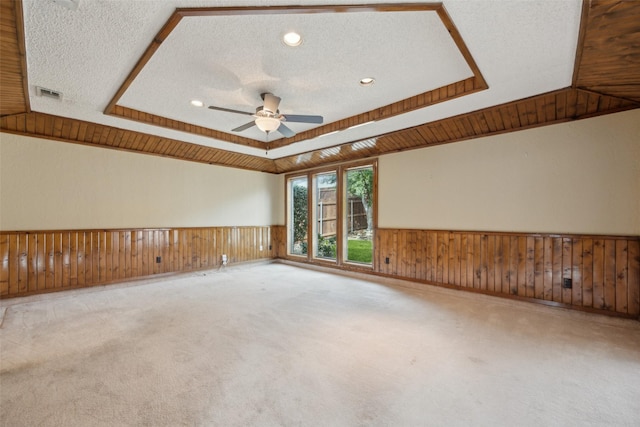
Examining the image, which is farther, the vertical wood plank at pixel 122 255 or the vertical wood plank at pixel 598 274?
the vertical wood plank at pixel 122 255

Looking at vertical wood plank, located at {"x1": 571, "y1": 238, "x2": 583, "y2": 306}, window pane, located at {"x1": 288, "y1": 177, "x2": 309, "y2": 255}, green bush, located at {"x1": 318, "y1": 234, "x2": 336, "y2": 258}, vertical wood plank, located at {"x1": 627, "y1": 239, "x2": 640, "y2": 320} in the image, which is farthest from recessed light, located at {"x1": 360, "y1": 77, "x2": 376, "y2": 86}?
window pane, located at {"x1": 288, "y1": 177, "x2": 309, "y2": 255}

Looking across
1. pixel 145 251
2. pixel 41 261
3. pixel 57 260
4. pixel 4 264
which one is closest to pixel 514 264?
pixel 145 251

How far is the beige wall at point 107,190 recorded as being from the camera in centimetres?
390

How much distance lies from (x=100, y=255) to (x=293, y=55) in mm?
4549

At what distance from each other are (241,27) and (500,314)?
414cm

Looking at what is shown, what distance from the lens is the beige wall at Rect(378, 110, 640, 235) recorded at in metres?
3.12

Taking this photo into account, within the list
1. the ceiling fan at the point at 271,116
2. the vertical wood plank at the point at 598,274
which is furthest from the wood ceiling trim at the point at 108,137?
the vertical wood plank at the point at 598,274

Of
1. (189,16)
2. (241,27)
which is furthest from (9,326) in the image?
(241,27)

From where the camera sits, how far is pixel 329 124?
14.7ft

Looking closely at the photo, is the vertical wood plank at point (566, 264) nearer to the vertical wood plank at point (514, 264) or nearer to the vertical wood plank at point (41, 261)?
the vertical wood plank at point (514, 264)

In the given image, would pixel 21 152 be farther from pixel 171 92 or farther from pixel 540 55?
pixel 540 55

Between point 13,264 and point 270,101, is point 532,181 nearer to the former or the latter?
point 270,101

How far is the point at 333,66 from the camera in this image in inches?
107

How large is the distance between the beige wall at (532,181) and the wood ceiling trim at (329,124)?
1.35 meters
